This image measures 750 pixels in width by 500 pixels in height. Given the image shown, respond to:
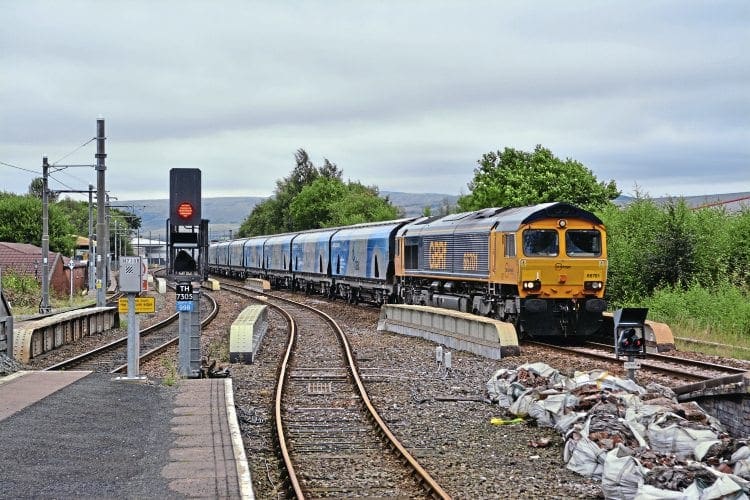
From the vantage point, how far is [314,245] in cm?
4688

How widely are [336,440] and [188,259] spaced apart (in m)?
5.32

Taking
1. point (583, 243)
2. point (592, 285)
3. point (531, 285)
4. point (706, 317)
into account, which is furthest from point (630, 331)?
point (706, 317)

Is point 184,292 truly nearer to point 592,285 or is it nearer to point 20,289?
point 592,285

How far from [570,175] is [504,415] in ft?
173

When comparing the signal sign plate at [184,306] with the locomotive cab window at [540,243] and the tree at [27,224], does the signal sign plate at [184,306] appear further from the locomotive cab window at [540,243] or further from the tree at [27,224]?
the tree at [27,224]

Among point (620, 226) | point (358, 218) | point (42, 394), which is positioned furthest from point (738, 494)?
point (358, 218)

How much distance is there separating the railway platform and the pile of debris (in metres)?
3.43

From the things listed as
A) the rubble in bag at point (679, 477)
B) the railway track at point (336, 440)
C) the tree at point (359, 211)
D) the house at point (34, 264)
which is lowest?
the railway track at point (336, 440)

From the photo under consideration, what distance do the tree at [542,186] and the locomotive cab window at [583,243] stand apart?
36.0 meters

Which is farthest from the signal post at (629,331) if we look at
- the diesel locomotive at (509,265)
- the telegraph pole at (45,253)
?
the telegraph pole at (45,253)

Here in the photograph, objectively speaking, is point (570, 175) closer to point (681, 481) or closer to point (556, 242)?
point (556, 242)

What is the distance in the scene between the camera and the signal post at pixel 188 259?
1526 cm

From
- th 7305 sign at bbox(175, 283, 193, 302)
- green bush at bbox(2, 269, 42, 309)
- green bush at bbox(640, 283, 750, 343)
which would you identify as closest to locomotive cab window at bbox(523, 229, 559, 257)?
green bush at bbox(640, 283, 750, 343)

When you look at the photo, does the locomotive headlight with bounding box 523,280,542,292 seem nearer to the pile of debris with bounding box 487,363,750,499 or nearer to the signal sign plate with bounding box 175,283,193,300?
the pile of debris with bounding box 487,363,750,499
